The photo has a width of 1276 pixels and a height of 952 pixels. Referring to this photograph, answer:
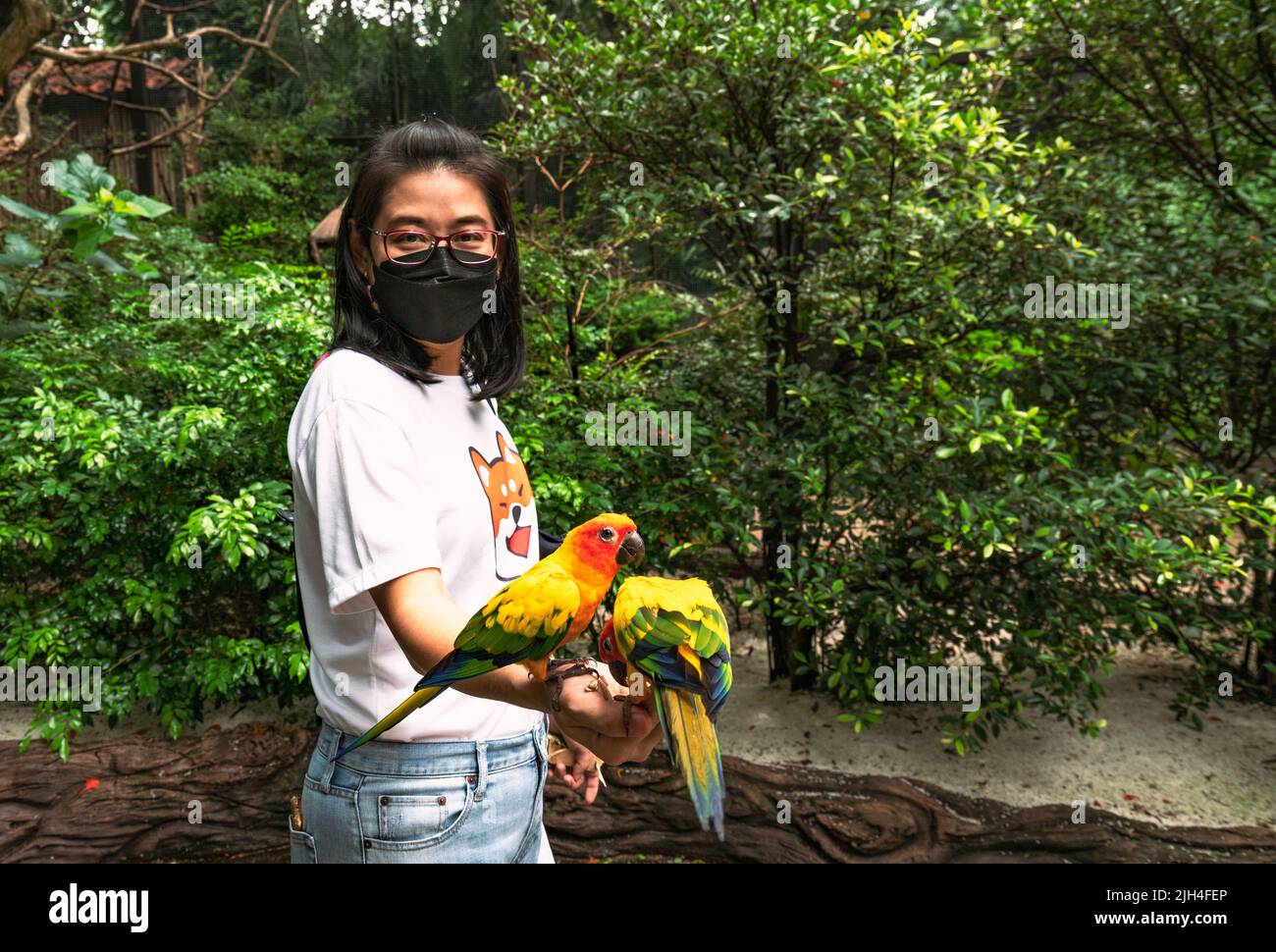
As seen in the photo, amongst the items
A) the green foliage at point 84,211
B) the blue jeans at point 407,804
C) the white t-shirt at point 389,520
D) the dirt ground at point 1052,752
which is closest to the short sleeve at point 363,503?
the white t-shirt at point 389,520

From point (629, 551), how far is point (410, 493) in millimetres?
280

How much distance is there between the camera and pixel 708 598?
3.33 ft

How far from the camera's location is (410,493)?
110 cm

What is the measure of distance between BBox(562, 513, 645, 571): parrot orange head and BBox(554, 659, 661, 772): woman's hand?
0.13m

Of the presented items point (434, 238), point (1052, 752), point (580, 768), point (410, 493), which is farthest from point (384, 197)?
point (1052, 752)

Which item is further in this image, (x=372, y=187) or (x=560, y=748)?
(x=560, y=748)

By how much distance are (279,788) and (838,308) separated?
3.17m

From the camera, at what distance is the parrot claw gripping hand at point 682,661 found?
0.93m

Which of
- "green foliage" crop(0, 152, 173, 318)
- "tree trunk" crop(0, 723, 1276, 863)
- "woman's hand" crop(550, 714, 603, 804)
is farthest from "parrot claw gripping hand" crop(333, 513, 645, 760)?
"tree trunk" crop(0, 723, 1276, 863)

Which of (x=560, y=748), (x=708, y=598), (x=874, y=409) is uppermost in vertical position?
(x=874, y=409)

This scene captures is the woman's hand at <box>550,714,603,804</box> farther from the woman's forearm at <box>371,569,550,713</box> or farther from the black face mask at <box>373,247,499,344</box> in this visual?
the black face mask at <box>373,247,499,344</box>

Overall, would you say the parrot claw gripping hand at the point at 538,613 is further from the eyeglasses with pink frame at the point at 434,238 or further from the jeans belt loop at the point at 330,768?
the eyeglasses with pink frame at the point at 434,238
